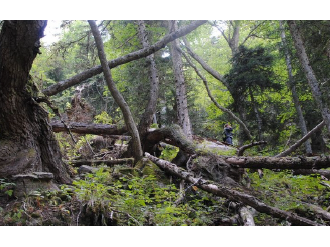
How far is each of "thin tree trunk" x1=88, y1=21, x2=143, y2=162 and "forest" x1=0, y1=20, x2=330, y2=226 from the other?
0.8 inches

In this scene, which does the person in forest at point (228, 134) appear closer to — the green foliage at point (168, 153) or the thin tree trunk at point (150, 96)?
the green foliage at point (168, 153)

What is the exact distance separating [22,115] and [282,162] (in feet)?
11.9

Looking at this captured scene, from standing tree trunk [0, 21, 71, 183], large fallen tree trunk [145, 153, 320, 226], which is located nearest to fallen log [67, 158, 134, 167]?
large fallen tree trunk [145, 153, 320, 226]

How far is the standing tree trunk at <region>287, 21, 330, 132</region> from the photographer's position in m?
4.93

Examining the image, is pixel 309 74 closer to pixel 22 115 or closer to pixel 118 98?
pixel 118 98

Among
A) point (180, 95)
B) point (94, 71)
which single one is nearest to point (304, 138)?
point (180, 95)

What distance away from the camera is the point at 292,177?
4.41 metres

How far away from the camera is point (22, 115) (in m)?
3.12

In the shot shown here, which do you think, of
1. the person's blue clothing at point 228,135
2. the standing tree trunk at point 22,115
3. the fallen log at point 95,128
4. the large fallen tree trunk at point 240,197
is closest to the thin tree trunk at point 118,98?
the fallen log at point 95,128
